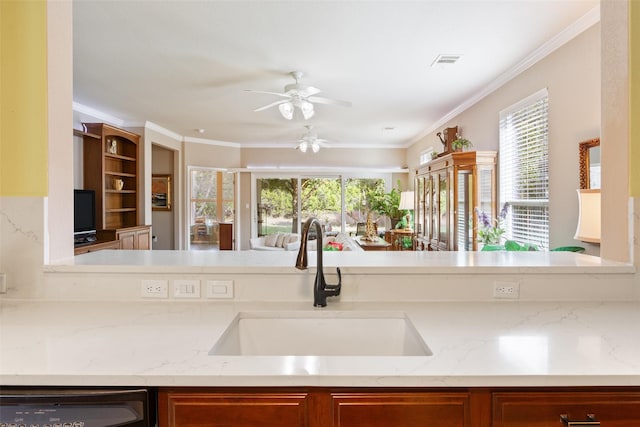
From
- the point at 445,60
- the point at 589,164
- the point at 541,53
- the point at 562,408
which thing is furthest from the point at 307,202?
the point at 562,408

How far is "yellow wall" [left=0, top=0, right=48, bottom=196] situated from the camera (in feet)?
4.97

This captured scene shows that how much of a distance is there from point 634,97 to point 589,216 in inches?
34.2

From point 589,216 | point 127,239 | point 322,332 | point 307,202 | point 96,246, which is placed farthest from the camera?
point 307,202

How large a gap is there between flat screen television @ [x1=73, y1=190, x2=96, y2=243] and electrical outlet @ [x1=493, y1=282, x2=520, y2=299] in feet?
15.3

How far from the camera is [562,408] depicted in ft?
3.05

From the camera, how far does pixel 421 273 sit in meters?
1.53

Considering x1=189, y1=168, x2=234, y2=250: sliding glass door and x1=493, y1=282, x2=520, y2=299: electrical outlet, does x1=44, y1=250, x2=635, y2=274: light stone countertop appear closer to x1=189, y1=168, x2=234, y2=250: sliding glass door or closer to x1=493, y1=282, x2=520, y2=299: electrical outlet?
x1=493, y1=282, x2=520, y2=299: electrical outlet

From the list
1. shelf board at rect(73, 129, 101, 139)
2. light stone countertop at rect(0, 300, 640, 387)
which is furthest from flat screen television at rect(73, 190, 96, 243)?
light stone countertop at rect(0, 300, 640, 387)

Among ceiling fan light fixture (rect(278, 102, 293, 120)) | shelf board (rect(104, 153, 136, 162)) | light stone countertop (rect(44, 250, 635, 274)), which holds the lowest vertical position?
light stone countertop (rect(44, 250, 635, 274))

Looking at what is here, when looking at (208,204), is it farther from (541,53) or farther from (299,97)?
(541,53)

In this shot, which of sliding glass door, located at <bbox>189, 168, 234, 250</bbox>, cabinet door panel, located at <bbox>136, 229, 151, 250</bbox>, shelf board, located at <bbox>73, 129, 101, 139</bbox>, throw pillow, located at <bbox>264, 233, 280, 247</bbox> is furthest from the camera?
sliding glass door, located at <bbox>189, 168, 234, 250</bbox>

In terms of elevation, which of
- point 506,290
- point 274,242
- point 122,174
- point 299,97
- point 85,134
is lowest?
point 274,242

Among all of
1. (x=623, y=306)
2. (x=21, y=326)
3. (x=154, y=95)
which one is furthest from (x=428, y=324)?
(x=154, y=95)

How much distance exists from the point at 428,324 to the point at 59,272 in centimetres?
149
